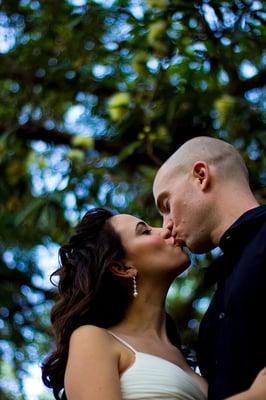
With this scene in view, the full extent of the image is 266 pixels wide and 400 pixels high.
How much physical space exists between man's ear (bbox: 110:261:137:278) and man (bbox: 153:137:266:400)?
240 mm

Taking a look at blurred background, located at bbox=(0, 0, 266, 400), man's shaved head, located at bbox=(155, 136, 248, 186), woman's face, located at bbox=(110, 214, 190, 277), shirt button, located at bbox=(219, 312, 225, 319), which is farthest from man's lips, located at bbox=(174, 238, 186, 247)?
blurred background, located at bbox=(0, 0, 266, 400)

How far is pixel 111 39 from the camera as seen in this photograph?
7156mm

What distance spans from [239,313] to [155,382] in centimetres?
42

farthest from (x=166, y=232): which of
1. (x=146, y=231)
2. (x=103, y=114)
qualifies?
(x=103, y=114)

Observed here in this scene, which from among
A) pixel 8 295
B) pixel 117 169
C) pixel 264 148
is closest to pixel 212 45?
pixel 264 148

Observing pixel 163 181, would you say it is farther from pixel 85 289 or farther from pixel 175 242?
pixel 85 289

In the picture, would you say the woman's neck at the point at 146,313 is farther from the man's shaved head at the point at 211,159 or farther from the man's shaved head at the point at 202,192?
the man's shaved head at the point at 211,159

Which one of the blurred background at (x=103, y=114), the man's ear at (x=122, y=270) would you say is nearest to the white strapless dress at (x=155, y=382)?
the man's ear at (x=122, y=270)

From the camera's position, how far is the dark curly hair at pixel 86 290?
391 cm

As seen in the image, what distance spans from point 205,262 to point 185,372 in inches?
129

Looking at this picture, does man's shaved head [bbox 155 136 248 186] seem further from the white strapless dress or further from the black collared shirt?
the white strapless dress

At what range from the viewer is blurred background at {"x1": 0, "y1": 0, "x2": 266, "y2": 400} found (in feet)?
20.4

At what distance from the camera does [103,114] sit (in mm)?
7527

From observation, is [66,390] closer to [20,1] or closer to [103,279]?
[103,279]
